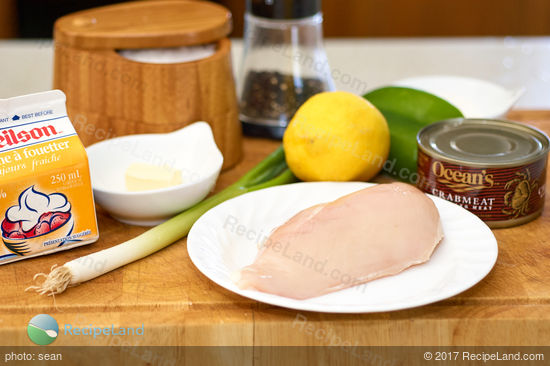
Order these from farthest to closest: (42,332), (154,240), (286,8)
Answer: (286,8) → (154,240) → (42,332)

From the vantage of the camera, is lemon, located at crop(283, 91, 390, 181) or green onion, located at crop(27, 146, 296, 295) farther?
lemon, located at crop(283, 91, 390, 181)

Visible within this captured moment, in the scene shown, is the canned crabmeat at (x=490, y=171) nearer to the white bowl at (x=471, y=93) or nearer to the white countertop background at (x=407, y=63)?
the white bowl at (x=471, y=93)

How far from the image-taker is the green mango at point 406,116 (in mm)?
1112

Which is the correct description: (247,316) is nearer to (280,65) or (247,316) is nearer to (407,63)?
(280,65)

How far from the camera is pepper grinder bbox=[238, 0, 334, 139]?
1295 millimetres

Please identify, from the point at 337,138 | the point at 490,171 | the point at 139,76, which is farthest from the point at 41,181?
the point at 490,171

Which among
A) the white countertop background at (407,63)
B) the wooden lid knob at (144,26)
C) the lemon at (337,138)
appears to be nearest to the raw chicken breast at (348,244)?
the lemon at (337,138)

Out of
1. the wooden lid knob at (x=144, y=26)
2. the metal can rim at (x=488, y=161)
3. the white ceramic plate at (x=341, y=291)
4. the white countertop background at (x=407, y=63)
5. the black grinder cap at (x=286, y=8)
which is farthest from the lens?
the white countertop background at (x=407, y=63)

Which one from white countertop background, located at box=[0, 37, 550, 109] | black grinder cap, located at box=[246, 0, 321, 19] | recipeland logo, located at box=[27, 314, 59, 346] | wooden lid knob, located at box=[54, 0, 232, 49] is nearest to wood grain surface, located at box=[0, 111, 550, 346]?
recipeland logo, located at box=[27, 314, 59, 346]

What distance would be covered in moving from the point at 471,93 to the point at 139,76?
2.18 ft

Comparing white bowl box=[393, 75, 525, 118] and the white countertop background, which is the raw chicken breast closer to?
white bowl box=[393, 75, 525, 118]

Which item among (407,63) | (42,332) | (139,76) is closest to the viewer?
(42,332)

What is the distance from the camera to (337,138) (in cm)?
101

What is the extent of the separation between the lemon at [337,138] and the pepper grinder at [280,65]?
25 centimetres
